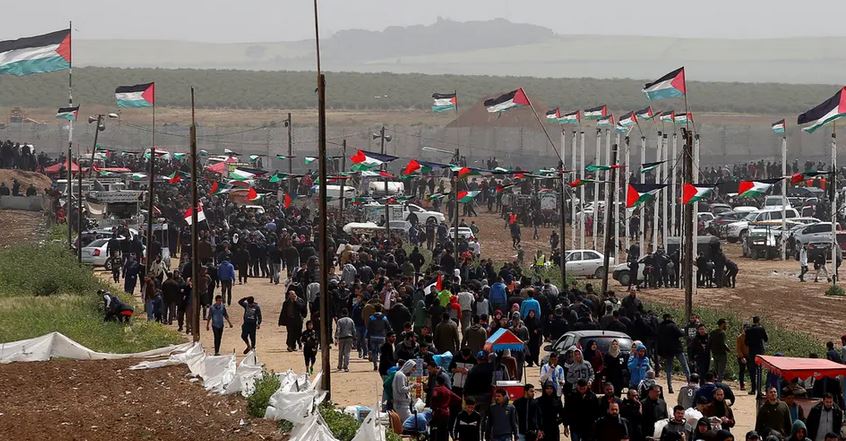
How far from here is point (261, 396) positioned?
2211 centimetres

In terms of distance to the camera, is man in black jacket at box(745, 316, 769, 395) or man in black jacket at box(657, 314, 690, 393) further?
man in black jacket at box(657, 314, 690, 393)

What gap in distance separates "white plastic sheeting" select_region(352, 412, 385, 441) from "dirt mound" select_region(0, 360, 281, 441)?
3108 mm

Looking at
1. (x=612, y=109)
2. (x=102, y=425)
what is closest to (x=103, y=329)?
(x=102, y=425)

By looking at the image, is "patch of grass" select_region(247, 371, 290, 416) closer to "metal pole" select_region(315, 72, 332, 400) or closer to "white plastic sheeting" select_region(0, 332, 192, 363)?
"metal pole" select_region(315, 72, 332, 400)

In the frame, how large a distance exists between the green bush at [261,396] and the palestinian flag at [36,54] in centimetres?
1833

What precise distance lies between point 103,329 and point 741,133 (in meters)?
72.0

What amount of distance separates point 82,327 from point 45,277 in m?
8.98

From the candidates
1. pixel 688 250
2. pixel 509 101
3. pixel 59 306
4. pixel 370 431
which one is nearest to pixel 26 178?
pixel 509 101

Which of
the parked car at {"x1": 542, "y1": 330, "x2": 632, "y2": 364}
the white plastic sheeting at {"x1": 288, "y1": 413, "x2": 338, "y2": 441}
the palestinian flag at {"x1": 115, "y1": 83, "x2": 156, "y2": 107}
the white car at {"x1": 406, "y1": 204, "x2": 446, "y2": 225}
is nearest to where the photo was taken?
the white plastic sheeting at {"x1": 288, "y1": 413, "x2": 338, "y2": 441}

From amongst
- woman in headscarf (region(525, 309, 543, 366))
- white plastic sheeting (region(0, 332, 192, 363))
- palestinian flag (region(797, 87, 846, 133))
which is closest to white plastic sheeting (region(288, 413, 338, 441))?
woman in headscarf (region(525, 309, 543, 366))

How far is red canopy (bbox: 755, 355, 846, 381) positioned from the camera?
63.4ft

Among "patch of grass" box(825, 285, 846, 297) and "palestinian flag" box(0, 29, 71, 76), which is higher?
"palestinian flag" box(0, 29, 71, 76)

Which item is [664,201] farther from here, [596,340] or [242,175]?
[596,340]

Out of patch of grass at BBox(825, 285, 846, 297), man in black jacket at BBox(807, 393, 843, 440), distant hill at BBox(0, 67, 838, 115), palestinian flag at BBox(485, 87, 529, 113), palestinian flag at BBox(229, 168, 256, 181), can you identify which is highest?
distant hill at BBox(0, 67, 838, 115)
